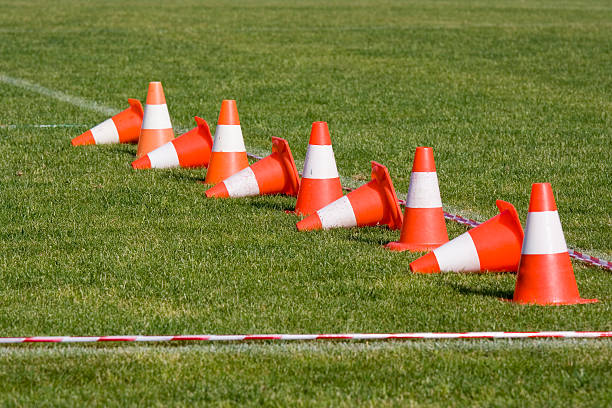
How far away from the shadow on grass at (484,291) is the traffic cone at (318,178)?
2147 mm

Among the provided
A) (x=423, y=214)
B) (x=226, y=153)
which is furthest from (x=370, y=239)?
(x=226, y=153)

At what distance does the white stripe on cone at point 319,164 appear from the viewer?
26.9 feet

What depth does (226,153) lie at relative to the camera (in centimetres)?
→ 952

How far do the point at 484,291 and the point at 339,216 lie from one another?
A: 5.86ft

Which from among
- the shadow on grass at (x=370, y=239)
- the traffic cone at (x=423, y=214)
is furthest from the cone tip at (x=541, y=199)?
the shadow on grass at (x=370, y=239)

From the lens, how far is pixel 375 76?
1828 cm

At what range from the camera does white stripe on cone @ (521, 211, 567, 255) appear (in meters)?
5.82

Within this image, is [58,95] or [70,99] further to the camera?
[58,95]

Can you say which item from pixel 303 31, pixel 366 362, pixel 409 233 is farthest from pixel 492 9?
pixel 366 362

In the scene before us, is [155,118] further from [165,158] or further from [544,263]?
[544,263]

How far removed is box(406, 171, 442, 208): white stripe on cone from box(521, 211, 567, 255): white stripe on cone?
1.30m

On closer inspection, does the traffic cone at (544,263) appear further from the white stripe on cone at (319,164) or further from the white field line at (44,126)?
the white field line at (44,126)

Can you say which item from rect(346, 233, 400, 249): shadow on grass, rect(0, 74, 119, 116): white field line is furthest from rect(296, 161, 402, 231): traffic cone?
rect(0, 74, 119, 116): white field line

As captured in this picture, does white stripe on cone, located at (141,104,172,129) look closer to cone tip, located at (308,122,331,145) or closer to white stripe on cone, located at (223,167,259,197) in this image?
white stripe on cone, located at (223,167,259,197)
